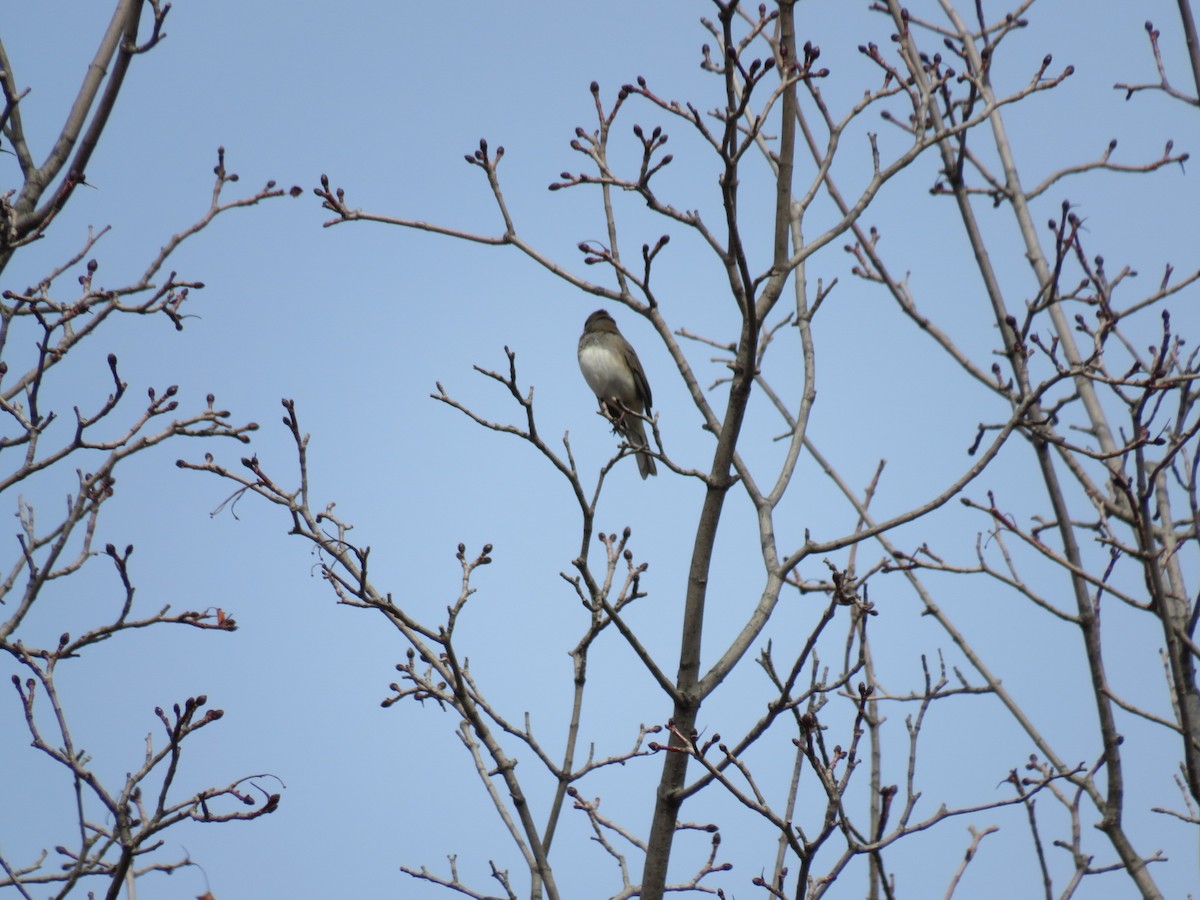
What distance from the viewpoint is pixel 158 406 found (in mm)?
4266

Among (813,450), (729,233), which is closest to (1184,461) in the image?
(813,450)

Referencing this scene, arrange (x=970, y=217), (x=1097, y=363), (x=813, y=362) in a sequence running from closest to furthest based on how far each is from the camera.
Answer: (x=1097, y=363)
(x=813, y=362)
(x=970, y=217)

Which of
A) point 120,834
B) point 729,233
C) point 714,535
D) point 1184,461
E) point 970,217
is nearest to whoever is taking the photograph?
point 120,834

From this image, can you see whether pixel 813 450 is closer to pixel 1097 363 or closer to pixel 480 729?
pixel 1097 363

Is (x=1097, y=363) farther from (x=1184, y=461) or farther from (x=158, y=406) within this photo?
(x=158, y=406)

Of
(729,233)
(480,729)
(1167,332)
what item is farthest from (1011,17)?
(480,729)

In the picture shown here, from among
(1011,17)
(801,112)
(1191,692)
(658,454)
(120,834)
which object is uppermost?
(1011,17)

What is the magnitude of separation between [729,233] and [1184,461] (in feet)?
8.48

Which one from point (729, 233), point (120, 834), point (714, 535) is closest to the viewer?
point (120, 834)

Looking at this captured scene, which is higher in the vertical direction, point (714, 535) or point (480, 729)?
point (714, 535)

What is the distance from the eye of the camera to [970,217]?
5.36 meters

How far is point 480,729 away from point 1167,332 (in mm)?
2573

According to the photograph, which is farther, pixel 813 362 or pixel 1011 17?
pixel 1011 17

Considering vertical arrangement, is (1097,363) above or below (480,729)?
above
